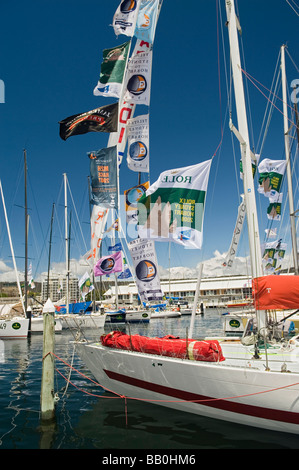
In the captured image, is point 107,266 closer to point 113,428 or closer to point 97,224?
point 97,224

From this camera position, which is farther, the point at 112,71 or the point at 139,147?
the point at 112,71

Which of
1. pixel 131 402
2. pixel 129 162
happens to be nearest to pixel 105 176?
pixel 129 162

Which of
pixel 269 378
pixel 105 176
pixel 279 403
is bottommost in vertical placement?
pixel 279 403

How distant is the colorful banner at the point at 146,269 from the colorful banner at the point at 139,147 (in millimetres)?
3598

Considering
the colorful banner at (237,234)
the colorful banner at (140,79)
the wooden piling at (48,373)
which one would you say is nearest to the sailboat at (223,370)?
the wooden piling at (48,373)

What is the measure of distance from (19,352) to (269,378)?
16994mm

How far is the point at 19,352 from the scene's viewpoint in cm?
2008

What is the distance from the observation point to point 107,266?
2164 centimetres

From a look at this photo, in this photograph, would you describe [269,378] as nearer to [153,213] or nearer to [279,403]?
[279,403]

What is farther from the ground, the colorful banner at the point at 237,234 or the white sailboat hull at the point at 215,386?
the colorful banner at the point at 237,234

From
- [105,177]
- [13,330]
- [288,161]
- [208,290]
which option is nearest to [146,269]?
[105,177]

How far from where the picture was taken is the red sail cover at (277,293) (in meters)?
7.98

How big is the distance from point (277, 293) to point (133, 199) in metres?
7.83

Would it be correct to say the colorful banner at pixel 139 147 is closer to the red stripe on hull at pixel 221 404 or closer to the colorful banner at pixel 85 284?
the red stripe on hull at pixel 221 404
